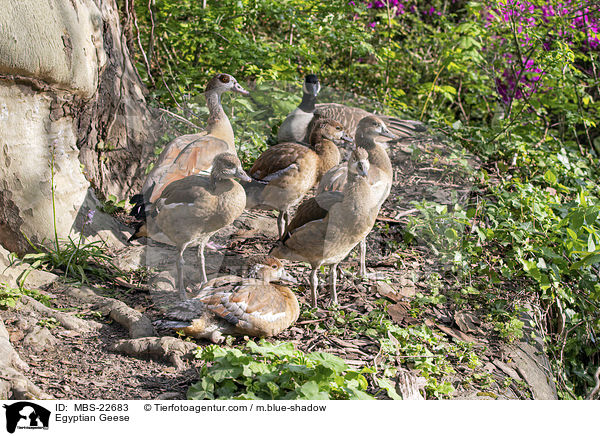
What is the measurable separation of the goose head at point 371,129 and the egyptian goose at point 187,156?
4.51 ft

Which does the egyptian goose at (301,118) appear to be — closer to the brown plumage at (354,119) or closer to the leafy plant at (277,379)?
the brown plumage at (354,119)

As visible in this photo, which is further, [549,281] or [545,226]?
[545,226]

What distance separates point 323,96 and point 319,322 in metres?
5.74

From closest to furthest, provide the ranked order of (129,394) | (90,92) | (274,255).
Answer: (129,394), (274,255), (90,92)

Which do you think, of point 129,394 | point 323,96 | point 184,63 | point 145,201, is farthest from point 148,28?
point 129,394

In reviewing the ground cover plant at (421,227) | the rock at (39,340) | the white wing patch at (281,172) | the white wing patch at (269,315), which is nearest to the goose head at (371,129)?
the white wing patch at (281,172)

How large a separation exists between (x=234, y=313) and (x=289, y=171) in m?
2.02

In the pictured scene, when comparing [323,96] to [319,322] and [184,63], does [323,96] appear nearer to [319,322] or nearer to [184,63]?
[184,63]

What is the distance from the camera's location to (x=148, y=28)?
867 cm

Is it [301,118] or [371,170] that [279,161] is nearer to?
[371,170]

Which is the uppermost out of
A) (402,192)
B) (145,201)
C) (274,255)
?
(145,201)

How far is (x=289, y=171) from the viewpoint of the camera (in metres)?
5.76

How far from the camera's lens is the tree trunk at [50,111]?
15.1 ft

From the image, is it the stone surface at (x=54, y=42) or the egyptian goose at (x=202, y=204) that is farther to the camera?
the egyptian goose at (x=202, y=204)
